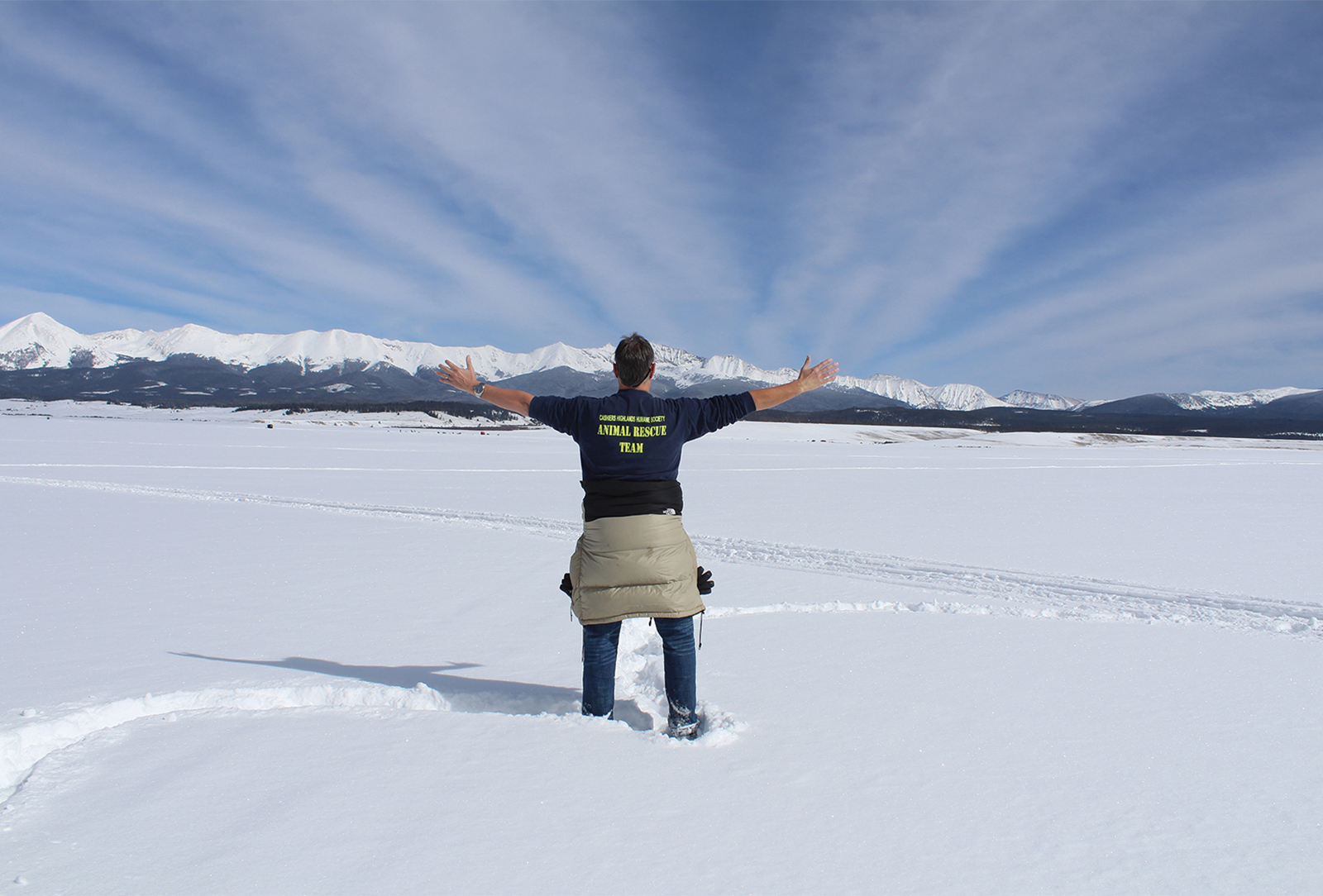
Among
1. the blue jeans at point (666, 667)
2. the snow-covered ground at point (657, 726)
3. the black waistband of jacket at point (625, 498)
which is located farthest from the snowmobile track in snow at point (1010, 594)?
the black waistband of jacket at point (625, 498)

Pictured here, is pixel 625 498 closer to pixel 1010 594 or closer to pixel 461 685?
pixel 461 685

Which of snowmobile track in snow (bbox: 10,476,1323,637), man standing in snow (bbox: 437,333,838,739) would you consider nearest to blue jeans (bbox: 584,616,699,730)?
man standing in snow (bbox: 437,333,838,739)

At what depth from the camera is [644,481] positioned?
2.85 metres

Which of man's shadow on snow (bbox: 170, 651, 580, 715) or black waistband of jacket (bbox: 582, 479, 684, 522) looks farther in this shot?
man's shadow on snow (bbox: 170, 651, 580, 715)

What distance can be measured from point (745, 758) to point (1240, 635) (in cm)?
427

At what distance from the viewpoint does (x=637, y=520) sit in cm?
280

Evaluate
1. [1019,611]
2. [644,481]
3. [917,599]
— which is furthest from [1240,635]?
[644,481]

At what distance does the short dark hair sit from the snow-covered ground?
1.57 metres

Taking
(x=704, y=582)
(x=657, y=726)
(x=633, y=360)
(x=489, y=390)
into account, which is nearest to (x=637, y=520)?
(x=704, y=582)

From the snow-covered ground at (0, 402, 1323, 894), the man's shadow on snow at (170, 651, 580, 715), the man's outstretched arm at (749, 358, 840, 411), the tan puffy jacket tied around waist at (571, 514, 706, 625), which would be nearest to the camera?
the snow-covered ground at (0, 402, 1323, 894)

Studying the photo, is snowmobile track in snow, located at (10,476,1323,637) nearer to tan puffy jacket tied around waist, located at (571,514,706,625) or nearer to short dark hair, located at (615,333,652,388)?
tan puffy jacket tied around waist, located at (571,514,706,625)

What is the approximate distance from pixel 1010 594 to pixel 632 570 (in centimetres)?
476

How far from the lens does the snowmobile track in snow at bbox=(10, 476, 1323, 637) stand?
5234mm

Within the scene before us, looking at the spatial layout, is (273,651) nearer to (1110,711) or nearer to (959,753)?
(959,753)
